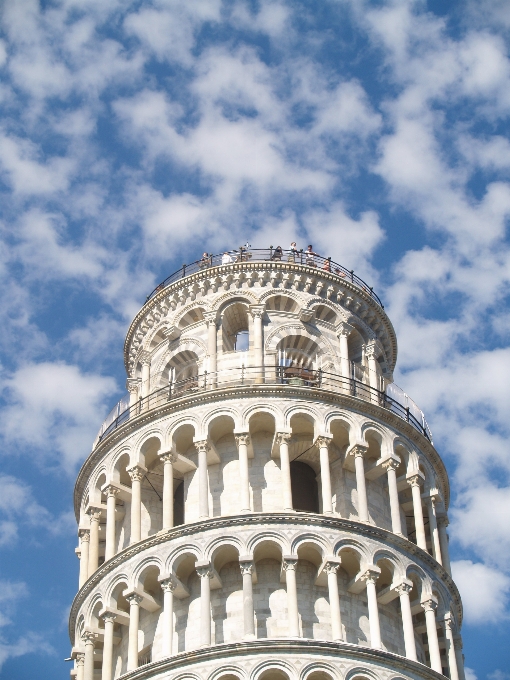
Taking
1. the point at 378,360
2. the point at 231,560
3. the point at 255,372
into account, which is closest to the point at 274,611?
the point at 231,560

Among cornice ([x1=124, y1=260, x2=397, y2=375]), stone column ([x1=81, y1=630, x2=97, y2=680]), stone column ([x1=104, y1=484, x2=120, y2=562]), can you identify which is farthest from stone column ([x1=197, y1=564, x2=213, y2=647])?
cornice ([x1=124, y1=260, x2=397, y2=375])

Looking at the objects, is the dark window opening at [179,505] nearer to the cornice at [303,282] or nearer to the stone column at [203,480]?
the stone column at [203,480]

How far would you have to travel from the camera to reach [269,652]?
39156 mm

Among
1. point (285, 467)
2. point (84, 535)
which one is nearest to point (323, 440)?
point (285, 467)

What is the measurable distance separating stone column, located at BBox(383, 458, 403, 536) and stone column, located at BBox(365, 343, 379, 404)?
3671 mm

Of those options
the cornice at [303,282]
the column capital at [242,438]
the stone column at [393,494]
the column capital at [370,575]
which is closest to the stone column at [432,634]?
the column capital at [370,575]

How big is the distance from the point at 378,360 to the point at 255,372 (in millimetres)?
7406

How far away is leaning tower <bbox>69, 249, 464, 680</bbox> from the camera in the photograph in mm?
41156

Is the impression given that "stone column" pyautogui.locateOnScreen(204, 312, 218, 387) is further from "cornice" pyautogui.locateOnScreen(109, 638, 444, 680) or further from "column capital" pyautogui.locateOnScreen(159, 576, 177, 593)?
"cornice" pyautogui.locateOnScreen(109, 638, 444, 680)

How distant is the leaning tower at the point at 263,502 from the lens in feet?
135

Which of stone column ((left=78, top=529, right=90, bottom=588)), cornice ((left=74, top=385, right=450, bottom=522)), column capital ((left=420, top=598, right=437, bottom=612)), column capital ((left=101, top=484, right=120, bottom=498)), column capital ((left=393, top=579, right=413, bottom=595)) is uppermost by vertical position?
cornice ((left=74, top=385, right=450, bottom=522))

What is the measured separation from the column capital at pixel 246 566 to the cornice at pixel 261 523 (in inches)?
54.0

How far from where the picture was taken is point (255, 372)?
158 feet

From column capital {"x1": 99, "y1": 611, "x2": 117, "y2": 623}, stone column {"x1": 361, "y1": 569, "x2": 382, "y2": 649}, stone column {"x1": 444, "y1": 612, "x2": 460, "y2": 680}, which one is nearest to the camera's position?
stone column {"x1": 361, "y1": 569, "x2": 382, "y2": 649}
